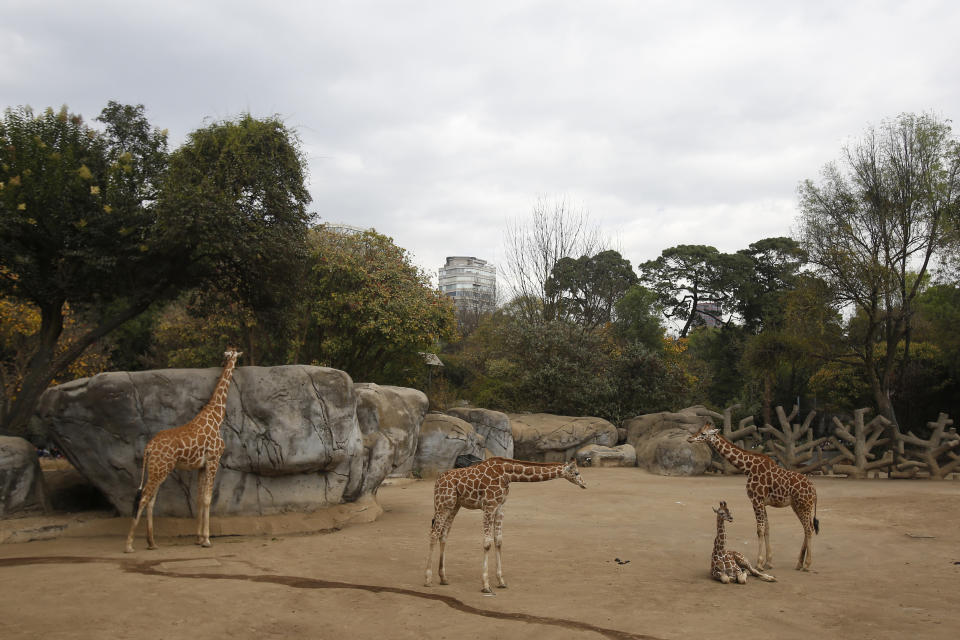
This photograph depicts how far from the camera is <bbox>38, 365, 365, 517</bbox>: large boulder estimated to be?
9.31m

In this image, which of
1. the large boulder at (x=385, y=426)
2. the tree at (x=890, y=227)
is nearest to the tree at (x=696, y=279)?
the tree at (x=890, y=227)

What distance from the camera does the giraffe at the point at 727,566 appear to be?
7020mm

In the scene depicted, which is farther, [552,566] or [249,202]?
[249,202]

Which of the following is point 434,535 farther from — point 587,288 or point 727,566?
point 587,288

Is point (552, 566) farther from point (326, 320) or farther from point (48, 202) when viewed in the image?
point (326, 320)

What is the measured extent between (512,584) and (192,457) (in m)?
4.47

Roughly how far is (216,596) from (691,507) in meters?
8.83

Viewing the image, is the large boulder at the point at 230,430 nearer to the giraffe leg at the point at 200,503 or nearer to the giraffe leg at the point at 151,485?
the giraffe leg at the point at 200,503

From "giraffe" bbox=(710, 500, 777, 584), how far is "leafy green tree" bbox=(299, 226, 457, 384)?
11958 mm

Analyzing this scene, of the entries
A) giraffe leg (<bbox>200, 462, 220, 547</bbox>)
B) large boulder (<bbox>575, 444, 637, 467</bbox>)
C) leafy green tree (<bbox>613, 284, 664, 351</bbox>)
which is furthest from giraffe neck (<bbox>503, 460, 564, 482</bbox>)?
leafy green tree (<bbox>613, 284, 664, 351</bbox>)

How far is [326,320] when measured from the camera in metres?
18.7

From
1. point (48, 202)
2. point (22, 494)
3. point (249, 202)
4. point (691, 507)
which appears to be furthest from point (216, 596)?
point (691, 507)

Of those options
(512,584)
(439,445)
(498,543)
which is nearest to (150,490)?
(498,543)

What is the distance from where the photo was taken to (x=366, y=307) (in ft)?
59.9
